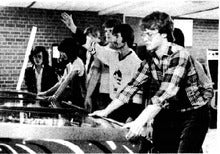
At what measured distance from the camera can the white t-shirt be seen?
309 centimetres

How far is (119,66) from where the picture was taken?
314cm

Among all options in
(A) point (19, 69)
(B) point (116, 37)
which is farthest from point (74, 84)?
(A) point (19, 69)

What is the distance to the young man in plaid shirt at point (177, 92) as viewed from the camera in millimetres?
1990

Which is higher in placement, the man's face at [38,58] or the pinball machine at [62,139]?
the man's face at [38,58]

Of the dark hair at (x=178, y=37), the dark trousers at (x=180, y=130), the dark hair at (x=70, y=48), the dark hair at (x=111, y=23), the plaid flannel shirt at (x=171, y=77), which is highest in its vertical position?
the dark hair at (x=111, y=23)

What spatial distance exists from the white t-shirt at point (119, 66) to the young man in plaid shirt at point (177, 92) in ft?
2.59

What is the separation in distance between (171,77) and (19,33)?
5.53 m

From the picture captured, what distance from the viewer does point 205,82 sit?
7.20 ft

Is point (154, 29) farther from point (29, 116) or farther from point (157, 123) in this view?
point (29, 116)

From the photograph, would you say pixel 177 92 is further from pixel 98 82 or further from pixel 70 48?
pixel 70 48

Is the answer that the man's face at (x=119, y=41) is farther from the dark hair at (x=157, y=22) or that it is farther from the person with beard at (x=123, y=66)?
the dark hair at (x=157, y=22)

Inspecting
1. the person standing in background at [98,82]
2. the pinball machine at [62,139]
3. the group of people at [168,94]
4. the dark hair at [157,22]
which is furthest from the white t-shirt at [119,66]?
the pinball machine at [62,139]

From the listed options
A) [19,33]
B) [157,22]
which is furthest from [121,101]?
[19,33]

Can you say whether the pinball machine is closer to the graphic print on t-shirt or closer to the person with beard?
the person with beard
